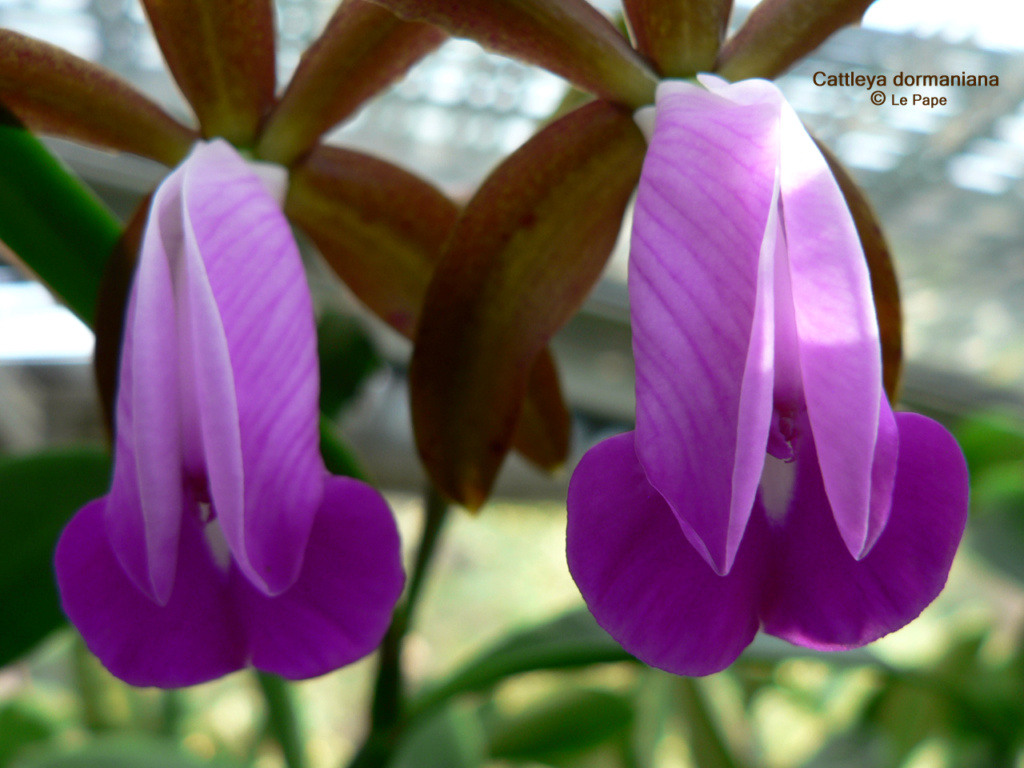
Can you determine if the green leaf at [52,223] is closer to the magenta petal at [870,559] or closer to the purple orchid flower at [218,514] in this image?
the purple orchid flower at [218,514]

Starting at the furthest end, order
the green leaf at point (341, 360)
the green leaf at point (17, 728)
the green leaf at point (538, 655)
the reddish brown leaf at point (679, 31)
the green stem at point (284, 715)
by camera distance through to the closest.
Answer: the green leaf at point (17, 728), the green leaf at point (341, 360), the green stem at point (284, 715), the green leaf at point (538, 655), the reddish brown leaf at point (679, 31)

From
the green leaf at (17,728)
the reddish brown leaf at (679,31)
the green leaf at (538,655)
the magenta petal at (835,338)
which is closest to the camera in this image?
the magenta petal at (835,338)

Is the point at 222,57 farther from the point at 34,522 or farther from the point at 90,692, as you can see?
the point at 90,692

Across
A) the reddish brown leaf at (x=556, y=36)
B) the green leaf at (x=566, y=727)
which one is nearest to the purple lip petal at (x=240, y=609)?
the reddish brown leaf at (x=556, y=36)

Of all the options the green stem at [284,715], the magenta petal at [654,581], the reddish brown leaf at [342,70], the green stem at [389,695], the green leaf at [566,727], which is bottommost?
the green leaf at [566,727]

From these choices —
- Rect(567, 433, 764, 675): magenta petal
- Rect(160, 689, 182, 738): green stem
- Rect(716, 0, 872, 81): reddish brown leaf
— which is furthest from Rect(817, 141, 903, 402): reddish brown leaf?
Rect(160, 689, 182, 738): green stem

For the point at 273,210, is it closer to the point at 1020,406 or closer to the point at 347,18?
the point at 347,18

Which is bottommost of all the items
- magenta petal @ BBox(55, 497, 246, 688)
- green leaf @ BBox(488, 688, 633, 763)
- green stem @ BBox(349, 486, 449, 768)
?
green leaf @ BBox(488, 688, 633, 763)

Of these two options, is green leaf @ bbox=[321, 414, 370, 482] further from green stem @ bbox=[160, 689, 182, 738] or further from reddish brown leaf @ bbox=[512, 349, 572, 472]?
green stem @ bbox=[160, 689, 182, 738]
